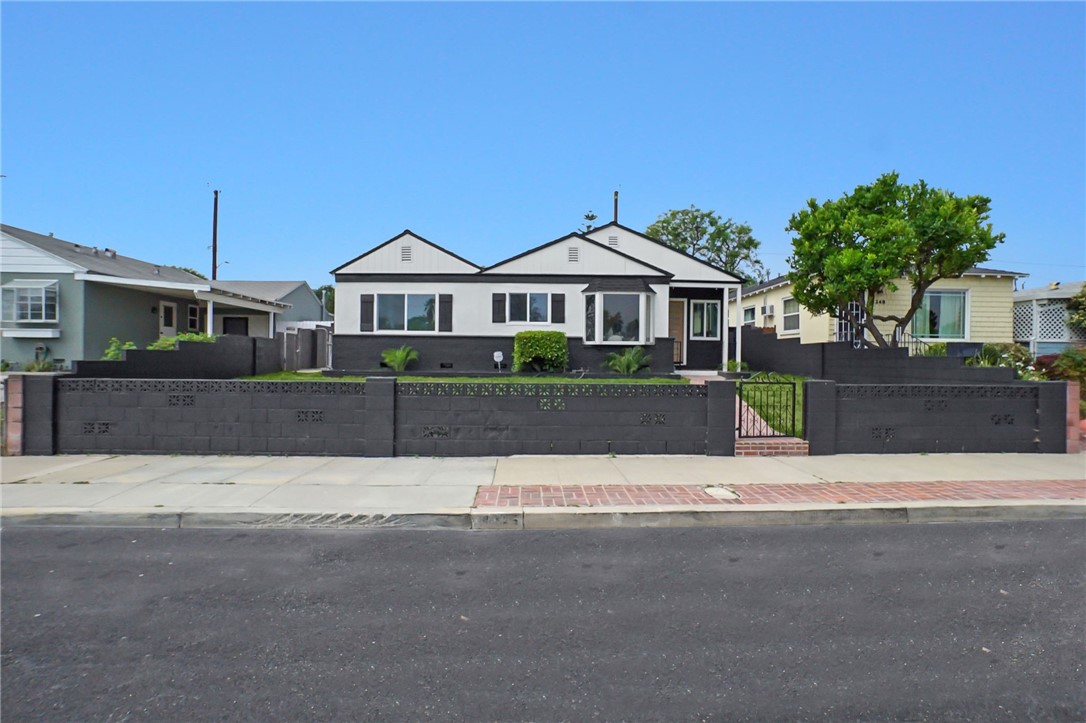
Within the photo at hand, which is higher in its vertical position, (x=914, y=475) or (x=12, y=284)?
(x=12, y=284)

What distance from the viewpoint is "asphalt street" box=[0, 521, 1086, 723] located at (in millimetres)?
3289

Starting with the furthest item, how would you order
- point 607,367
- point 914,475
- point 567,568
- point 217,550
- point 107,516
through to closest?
point 607,367, point 914,475, point 107,516, point 217,550, point 567,568

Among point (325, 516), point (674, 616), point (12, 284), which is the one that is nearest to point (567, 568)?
point (674, 616)

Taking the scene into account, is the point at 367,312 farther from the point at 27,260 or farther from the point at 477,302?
the point at 27,260

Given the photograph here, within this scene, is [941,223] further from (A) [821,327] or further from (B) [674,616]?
(B) [674,616]

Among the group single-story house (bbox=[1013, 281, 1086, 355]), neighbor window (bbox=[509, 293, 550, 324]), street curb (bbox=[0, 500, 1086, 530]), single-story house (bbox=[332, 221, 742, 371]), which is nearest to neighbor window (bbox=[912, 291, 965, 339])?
single-story house (bbox=[1013, 281, 1086, 355])

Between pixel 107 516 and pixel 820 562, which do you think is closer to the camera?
pixel 820 562

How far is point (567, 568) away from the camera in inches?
211

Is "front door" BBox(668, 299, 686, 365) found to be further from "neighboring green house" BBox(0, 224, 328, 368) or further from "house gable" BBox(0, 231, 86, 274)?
"house gable" BBox(0, 231, 86, 274)

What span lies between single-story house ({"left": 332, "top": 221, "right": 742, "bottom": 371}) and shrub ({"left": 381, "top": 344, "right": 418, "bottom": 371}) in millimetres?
457

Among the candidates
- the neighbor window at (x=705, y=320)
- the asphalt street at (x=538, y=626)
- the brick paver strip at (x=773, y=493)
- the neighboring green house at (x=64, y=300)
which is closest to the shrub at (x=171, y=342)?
the neighboring green house at (x=64, y=300)

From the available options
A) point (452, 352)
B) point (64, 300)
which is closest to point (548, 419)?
point (452, 352)

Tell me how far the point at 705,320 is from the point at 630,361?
5661 mm

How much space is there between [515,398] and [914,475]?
233 inches
